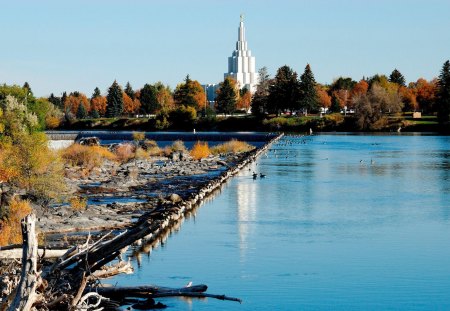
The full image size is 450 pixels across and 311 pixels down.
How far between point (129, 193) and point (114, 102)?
436 feet

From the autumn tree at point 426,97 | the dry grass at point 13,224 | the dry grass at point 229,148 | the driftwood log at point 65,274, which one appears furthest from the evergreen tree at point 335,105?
the driftwood log at point 65,274

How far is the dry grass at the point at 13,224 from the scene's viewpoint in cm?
2608

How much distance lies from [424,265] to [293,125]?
12447 centimetres

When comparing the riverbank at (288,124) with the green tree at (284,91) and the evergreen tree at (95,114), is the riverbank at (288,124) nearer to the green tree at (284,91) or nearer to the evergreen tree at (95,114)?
the green tree at (284,91)

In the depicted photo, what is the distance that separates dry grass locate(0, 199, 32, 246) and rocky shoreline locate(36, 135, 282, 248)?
1178mm

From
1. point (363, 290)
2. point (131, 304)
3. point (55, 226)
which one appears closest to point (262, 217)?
point (55, 226)

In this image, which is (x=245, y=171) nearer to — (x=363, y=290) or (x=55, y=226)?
(x=55, y=226)

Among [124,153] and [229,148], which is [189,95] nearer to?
[229,148]

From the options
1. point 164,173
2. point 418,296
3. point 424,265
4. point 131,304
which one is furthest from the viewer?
point 164,173

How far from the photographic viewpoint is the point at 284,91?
150 m

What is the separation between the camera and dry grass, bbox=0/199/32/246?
2608 centimetres

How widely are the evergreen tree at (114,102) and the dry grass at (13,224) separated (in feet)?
477

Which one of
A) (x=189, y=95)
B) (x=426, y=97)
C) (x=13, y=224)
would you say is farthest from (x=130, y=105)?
(x=13, y=224)

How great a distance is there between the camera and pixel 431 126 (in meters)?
138
